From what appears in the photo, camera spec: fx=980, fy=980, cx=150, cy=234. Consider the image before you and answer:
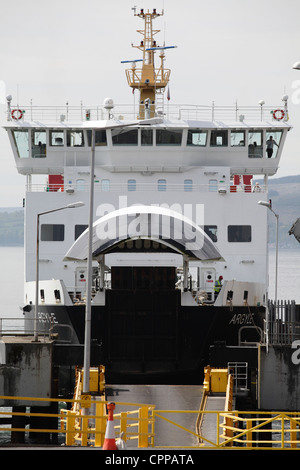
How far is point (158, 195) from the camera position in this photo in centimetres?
4044

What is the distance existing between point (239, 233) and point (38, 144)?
1035 cm

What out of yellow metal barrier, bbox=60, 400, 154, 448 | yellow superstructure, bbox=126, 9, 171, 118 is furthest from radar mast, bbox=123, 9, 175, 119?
yellow metal barrier, bbox=60, 400, 154, 448

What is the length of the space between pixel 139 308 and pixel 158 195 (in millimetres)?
9269

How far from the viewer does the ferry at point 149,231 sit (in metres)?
32.1

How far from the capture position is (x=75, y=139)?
43.5 meters

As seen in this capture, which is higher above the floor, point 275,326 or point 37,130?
point 37,130

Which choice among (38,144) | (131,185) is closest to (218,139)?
(131,185)

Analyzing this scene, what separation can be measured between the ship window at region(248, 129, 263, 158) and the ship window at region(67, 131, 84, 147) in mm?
Answer: 7489

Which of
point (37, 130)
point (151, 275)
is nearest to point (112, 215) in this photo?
point (151, 275)

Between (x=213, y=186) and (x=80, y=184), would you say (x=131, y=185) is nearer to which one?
(x=80, y=184)

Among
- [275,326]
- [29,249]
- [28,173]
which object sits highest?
[28,173]
